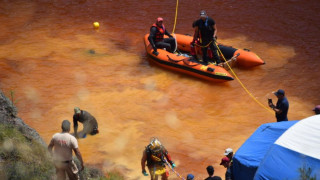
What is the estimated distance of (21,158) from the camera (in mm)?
6672

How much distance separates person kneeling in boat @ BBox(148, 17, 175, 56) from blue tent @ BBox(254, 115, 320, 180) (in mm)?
6715

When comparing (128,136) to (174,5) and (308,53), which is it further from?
(174,5)

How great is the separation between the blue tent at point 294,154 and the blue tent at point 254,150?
0.65 feet

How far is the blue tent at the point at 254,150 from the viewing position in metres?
6.86

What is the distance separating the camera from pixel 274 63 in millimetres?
13008

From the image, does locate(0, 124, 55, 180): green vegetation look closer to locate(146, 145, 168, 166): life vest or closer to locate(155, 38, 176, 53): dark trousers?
locate(146, 145, 168, 166): life vest

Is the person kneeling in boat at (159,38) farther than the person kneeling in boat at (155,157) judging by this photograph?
Yes

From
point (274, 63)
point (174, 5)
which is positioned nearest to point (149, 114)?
point (274, 63)

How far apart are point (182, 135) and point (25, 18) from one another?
380 inches

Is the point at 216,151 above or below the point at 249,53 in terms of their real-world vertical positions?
below

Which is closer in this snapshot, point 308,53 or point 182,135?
point 182,135

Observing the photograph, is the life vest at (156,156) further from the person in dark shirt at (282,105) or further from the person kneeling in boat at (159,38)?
the person kneeling in boat at (159,38)

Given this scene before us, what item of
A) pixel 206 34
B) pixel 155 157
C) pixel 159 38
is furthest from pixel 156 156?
pixel 159 38

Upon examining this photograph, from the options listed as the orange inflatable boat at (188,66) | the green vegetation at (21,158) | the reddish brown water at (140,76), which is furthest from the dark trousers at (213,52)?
the green vegetation at (21,158)
